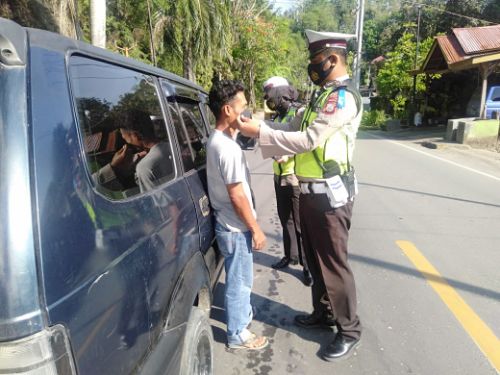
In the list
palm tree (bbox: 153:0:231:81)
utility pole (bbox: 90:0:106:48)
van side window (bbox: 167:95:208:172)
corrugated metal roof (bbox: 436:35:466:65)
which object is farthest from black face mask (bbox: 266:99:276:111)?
corrugated metal roof (bbox: 436:35:466:65)

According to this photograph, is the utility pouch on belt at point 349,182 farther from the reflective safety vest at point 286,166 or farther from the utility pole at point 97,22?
the utility pole at point 97,22

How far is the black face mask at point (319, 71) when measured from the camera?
8.33 ft

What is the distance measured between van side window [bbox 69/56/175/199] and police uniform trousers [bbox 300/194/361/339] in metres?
0.96

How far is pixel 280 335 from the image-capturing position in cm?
297

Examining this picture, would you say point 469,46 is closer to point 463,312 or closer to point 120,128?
point 463,312

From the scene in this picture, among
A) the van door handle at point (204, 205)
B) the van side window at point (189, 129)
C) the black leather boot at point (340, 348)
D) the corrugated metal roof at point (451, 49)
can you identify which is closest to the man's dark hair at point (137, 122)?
the van side window at point (189, 129)

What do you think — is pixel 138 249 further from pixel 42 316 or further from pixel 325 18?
pixel 325 18

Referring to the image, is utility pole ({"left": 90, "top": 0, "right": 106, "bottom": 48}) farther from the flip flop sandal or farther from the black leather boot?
the black leather boot

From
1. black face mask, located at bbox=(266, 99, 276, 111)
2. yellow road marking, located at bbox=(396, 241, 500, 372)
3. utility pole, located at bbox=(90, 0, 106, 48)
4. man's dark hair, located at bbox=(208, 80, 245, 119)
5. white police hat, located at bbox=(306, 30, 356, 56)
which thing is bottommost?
yellow road marking, located at bbox=(396, 241, 500, 372)

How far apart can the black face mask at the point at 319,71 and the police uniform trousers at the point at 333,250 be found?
2.43 feet

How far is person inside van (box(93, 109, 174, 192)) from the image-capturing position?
1661mm

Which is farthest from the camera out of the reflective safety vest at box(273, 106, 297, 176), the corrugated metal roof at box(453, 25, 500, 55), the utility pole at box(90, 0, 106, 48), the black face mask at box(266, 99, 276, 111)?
the corrugated metal roof at box(453, 25, 500, 55)

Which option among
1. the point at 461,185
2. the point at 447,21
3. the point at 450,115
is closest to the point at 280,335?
the point at 461,185

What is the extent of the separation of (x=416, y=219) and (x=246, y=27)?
2329 cm
